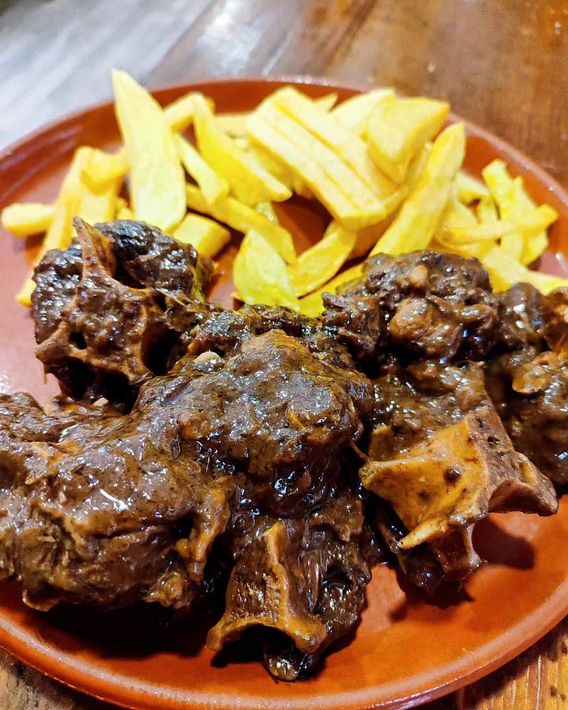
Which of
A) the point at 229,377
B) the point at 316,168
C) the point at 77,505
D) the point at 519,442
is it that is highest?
the point at 316,168

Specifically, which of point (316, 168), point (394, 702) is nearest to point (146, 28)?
point (316, 168)

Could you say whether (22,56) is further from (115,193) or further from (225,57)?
(115,193)

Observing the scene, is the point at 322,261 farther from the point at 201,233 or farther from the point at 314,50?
the point at 314,50

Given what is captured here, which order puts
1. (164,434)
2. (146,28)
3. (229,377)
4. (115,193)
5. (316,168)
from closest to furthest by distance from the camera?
(164,434)
(229,377)
(316,168)
(115,193)
(146,28)

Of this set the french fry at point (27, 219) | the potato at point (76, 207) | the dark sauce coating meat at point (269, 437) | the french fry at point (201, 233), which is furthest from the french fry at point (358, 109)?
the french fry at point (27, 219)

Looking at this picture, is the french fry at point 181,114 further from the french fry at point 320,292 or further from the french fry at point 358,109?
the french fry at point 320,292

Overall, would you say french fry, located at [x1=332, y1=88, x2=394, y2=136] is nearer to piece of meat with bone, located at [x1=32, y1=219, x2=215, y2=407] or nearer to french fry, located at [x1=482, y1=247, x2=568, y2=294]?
french fry, located at [x1=482, y1=247, x2=568, y2=294]

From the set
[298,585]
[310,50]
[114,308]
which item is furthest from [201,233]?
[310,50]
